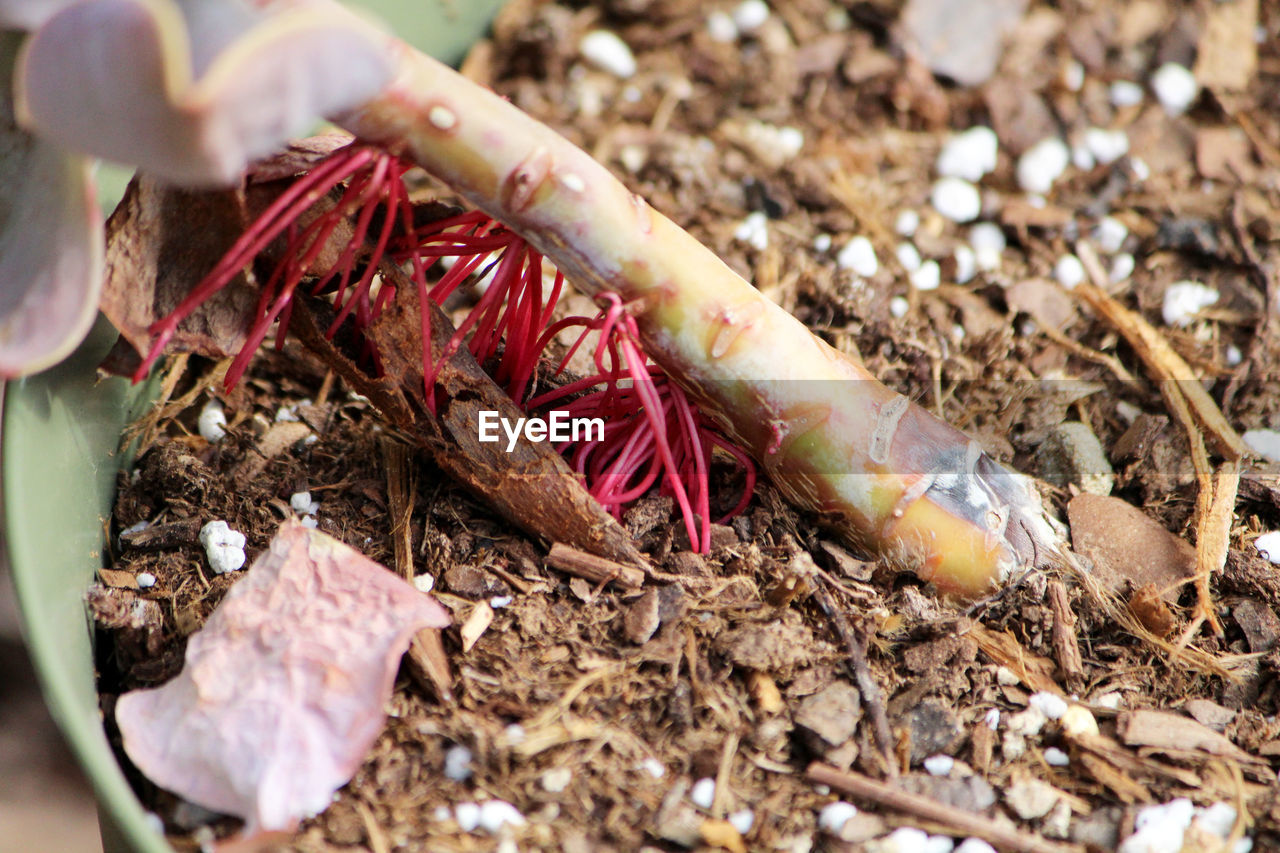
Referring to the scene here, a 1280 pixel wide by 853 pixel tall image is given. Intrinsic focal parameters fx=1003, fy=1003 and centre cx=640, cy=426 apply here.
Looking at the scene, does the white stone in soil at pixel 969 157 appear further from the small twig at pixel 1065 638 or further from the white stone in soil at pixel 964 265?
the small twig at pixel 1065 638

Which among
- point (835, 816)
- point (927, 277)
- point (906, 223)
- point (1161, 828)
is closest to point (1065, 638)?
point (1161, 828)

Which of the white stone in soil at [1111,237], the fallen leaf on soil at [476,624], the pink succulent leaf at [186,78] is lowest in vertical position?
the fallen leaf on soil at [476,624]

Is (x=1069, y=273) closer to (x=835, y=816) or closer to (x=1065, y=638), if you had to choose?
(x=1065, y=638)

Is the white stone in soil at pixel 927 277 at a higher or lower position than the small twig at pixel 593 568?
higher

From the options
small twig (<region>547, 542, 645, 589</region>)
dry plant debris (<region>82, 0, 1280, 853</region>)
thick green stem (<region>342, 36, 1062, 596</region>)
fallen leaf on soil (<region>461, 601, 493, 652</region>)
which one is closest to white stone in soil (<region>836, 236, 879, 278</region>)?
dry plant debris (<region>82, 0, 1280, 853</region>)

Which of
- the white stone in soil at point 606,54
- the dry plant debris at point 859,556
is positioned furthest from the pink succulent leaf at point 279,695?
the white stone in soil at point 606,54

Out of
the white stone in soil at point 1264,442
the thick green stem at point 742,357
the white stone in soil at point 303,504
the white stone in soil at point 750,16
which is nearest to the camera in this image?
the thick green stem at point 742,357

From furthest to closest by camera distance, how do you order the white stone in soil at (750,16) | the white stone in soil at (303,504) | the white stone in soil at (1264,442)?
the white stone in soil at (750,16) < the white stone in soil at (1264,442) < the white stone in soil at (303,504)
